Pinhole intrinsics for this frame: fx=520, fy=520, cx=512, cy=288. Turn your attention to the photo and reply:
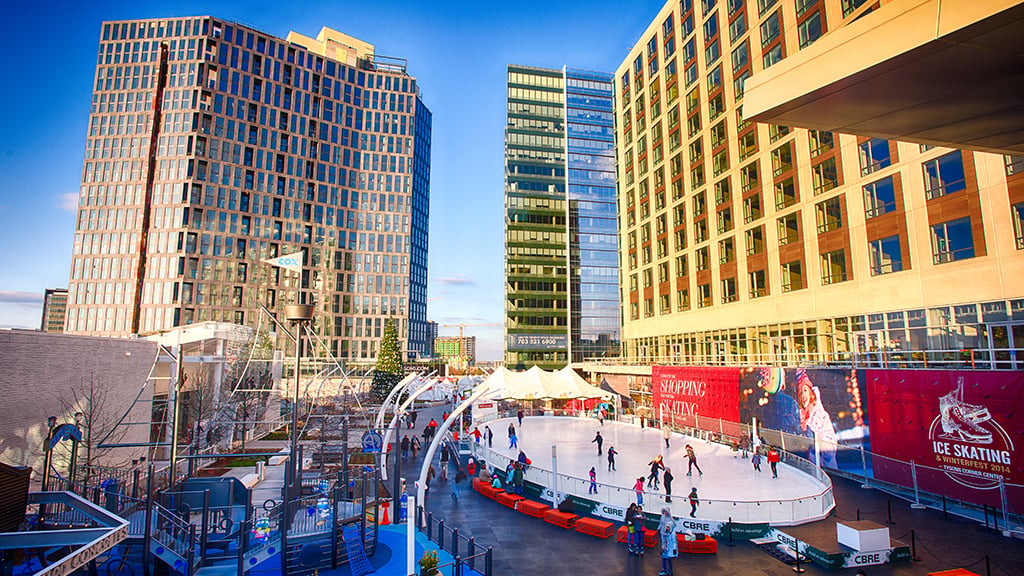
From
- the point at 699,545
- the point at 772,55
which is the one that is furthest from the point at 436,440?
the point at 772,55

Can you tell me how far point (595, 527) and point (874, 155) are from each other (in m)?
24.7

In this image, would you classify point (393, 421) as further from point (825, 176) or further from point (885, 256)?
point (825, 176)

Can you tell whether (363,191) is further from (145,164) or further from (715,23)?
(715,23)

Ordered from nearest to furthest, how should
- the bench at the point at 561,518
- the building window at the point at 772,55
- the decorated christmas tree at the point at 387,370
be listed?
the bench at the point at 561,518 → the building window at the point at 772,55 → the decorated christmas tree at the point at 387,370

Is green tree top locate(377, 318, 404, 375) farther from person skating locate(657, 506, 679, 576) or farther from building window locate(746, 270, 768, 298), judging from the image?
person skating locate(657, 506, 679, 576)

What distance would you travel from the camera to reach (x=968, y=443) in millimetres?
18516

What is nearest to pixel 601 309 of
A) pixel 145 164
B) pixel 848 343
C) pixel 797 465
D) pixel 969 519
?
pixel 848 343

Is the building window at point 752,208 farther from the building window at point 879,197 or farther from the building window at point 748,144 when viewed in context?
the building window at point 879,197

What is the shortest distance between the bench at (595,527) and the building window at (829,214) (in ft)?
77.1

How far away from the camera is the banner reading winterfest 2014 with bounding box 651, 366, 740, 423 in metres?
34.9

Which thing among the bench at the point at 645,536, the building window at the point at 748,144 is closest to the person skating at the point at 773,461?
the bench at the point at 645,536

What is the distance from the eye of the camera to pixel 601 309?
93375 millimetres

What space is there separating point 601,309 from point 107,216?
279 ft

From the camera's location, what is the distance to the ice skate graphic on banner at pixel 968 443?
689 inches
